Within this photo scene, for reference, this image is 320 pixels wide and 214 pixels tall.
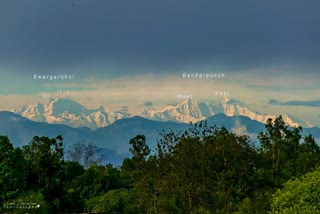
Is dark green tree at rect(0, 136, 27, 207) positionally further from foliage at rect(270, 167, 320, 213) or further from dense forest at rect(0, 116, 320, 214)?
foliage at rect(270, 167, 320, 213)

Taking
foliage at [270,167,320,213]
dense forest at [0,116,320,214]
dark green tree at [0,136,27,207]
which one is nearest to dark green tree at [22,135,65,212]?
dense forest at [0,116,320,214]

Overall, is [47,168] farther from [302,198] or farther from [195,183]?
[302,198]

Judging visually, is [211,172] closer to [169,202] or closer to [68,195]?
[169,202]

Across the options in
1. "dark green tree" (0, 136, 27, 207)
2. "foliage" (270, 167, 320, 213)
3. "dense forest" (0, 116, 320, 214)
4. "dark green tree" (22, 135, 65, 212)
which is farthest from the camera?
"dark green tree" (22, 135, 65, 212)

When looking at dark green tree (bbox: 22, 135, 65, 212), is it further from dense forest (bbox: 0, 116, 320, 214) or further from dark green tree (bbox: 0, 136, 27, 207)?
dark green tree (bbox: 0, 136, 27, 207)

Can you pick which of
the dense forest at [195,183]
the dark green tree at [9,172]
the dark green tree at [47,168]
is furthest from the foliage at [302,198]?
the dark green tree at [47,168]

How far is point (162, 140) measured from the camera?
93.8 feet

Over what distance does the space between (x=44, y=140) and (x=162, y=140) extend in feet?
66.6

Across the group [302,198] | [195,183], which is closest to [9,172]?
[195,183]

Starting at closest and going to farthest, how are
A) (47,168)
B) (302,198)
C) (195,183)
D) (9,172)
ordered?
(302,198) < (195,183) < (9,172) < (47,168)

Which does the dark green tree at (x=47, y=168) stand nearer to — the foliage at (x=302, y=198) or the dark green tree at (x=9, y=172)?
the dark green tree at (x=9, y=172)

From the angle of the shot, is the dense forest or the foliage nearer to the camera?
the foliage

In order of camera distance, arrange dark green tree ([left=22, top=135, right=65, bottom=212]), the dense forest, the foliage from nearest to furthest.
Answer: the foliage < the dense forest < dark green tree ([left=22, top=135, right=65, bottom=212])

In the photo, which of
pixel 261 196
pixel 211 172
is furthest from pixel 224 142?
pixel 261 196
